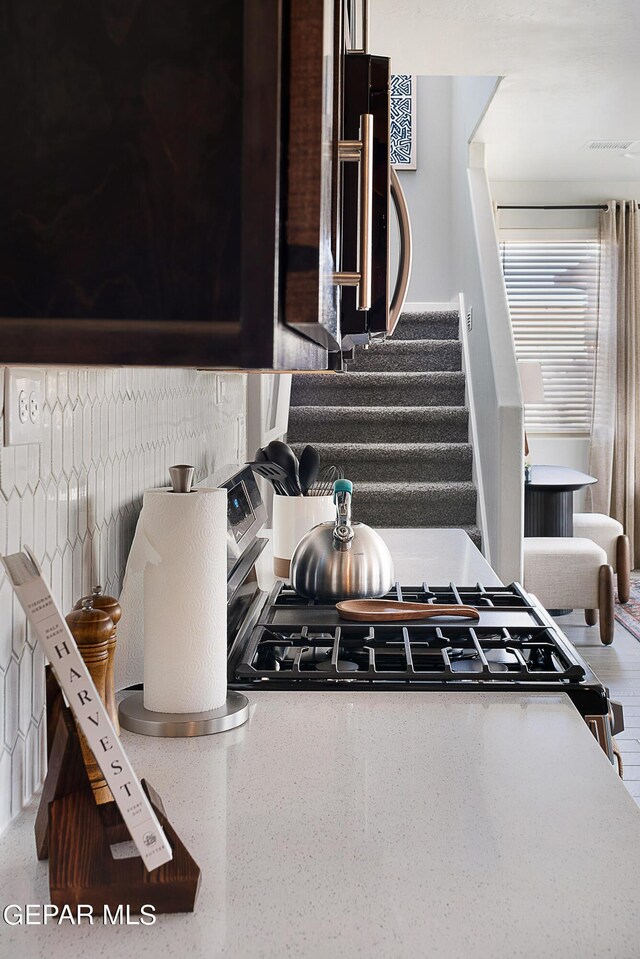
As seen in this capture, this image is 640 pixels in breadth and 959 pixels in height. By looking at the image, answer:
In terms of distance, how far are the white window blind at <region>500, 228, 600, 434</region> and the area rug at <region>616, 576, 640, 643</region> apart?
1.51m

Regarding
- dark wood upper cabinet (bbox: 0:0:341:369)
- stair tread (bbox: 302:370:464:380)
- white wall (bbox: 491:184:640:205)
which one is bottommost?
dark wood upper cabinet (bbox: 0:0:341:369)

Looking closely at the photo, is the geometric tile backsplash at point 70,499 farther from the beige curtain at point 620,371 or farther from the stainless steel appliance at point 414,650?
the beige curtain at point 620,371

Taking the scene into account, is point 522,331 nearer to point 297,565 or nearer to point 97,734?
point 297,565

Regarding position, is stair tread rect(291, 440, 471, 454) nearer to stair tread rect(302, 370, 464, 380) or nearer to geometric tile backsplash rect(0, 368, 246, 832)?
stair tread rect(302, 370, 464, 380)

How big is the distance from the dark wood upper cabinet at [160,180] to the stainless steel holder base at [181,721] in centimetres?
71

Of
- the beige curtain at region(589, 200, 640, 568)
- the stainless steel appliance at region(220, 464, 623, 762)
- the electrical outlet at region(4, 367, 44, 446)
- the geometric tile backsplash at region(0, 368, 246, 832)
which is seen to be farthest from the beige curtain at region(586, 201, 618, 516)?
the electrical outlet at region(4, 367, 44, 446)

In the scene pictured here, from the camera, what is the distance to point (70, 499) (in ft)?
3.57

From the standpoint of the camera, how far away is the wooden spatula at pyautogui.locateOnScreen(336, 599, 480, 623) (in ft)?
5.09

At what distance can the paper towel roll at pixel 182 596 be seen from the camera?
1.07 metres

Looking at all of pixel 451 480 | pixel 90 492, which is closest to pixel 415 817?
pixel 90 492

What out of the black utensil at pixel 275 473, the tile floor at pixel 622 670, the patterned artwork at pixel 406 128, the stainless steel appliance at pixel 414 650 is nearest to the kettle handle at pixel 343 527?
the stainless steel appliance at pixel 414 650

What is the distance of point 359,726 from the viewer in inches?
43.9

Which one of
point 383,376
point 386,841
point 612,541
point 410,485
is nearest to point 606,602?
point 612,541

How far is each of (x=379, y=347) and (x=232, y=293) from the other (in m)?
5.22
